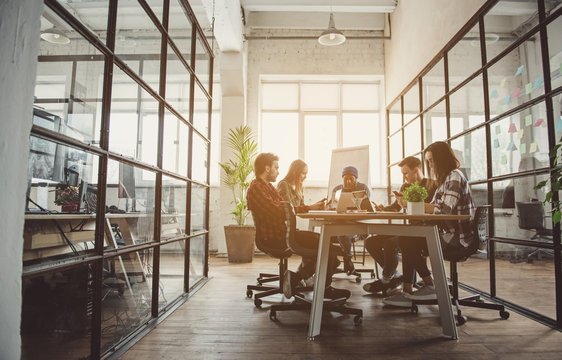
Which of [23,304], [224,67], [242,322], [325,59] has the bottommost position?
[242,322]

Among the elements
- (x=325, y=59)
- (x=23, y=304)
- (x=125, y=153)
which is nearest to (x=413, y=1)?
(x=325, y=59)

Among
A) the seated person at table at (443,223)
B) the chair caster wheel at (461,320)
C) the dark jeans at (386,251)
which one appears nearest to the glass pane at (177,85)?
the seated person at table at (443,223)

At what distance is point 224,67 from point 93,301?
4788 mm

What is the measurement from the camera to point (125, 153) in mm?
1925

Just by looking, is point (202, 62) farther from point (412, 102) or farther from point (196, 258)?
point (412, 102)

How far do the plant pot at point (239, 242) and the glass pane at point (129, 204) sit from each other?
288 centimetres

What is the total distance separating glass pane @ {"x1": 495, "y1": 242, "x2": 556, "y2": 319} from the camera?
268 centimetres

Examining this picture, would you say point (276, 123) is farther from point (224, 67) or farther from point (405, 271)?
point (405, 271)

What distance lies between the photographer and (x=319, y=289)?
2.06 metres

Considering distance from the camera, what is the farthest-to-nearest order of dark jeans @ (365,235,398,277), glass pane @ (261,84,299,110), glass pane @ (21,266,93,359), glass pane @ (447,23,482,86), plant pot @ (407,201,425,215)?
glass pane @ (261,84,299,110)
glass pane @ (447,23,482,86)
dark jeans @ (365,235,398,277)
plant pot @ (407,201,425,215)
glass pane @ (21,266,93,359)

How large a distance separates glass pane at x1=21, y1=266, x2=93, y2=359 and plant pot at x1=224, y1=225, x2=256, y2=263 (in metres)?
3.39

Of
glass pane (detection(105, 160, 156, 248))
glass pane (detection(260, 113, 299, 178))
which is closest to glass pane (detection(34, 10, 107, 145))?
glass pane (detection(105, 160, 156, 248))

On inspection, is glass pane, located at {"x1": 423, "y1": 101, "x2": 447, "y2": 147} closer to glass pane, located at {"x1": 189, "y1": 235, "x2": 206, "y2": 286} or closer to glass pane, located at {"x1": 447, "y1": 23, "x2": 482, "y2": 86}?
glass pane, located at {"x1": 447, "y1": 23, "x2": 482, "y2": 86}

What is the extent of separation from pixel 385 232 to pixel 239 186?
11.9ft
